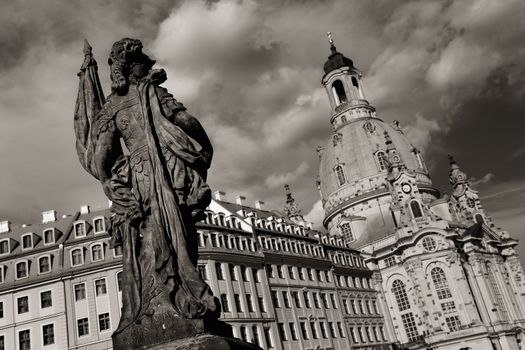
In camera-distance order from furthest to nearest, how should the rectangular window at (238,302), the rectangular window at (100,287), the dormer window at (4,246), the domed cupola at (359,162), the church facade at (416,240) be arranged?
the domed cupola at (359,162) < the church facade at (416,240) < the rectangular window at (238,302) < the dormer window at (4,246) < the rectangular window at (100,287)

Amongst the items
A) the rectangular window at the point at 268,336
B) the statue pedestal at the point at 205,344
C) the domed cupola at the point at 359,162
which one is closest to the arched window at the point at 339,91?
the domed cupola at the point at 359,162

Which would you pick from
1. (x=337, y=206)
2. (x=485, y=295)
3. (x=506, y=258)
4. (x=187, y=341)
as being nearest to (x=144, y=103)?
(x=187, y=341)

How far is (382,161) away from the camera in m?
97.9

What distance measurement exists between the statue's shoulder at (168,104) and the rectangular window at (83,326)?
4207cm

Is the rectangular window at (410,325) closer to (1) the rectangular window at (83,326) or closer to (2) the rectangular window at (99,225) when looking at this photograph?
(2) the rectangular window at (99,225)

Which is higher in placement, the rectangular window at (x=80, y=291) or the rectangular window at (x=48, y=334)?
the rectangular window at (x=80, y=291)

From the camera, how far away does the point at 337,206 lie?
98.2 metres

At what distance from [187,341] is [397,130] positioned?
4274 inches

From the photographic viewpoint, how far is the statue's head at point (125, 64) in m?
6.61

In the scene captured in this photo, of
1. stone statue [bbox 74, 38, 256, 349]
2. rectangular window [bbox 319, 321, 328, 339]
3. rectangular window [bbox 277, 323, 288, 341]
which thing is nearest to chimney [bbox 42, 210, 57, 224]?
rectangular window [bbox 277, 323, 288, 341]

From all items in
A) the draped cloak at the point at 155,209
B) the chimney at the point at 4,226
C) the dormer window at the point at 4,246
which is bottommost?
the draped cloak at the point at 155,209

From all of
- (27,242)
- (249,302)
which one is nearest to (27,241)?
(27,242)

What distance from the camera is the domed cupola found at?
9312 cm

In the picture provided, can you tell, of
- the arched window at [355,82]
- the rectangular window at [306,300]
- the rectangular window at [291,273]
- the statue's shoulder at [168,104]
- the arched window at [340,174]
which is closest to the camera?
the statue's shoulder at [168,104]
